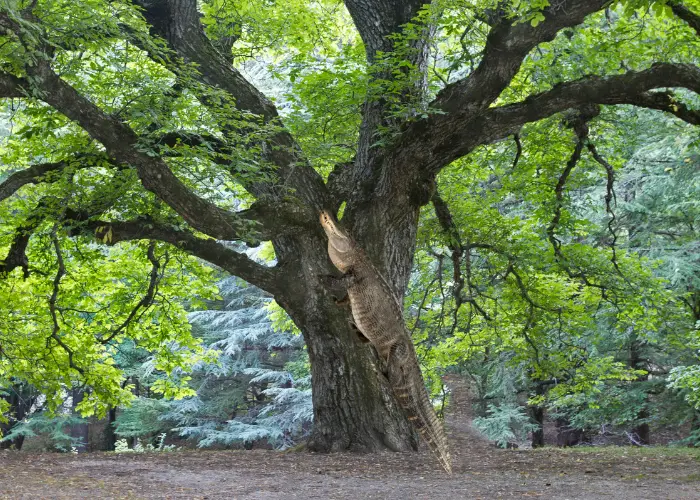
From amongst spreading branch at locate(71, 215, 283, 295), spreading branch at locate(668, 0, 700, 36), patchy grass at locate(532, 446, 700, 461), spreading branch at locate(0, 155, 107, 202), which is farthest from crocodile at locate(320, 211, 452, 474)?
patchy grass at locate(532, 446, 700, 461)

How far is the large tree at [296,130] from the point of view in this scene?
750 centimetres

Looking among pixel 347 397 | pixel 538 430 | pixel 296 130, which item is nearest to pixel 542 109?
pixel 296 130

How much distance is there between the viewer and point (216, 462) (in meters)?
9.29

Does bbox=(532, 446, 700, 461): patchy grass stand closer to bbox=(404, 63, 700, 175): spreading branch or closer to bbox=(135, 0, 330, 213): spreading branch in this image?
bbox=(404, 63, 700, 175): spreading branch

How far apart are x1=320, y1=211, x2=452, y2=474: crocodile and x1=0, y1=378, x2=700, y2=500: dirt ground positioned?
75.0 inches

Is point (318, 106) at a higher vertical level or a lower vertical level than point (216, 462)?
higher

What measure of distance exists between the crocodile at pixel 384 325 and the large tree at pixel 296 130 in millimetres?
3449

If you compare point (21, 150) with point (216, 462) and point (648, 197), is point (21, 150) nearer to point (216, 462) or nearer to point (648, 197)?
point (216, 462)

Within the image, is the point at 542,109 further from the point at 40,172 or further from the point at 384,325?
the point at 40,172

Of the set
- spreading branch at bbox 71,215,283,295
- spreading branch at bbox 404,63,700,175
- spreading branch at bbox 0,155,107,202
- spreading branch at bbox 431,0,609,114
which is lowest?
spreading branch at bbox 71,215,283,295

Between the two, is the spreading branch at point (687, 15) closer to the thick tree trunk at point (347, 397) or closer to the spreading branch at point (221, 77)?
the spreading branch at point (221, 77)

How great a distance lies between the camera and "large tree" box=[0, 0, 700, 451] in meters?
7.50

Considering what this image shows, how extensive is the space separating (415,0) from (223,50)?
3026mm

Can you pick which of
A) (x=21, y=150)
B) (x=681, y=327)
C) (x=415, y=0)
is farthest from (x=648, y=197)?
(x=21, y=150)
